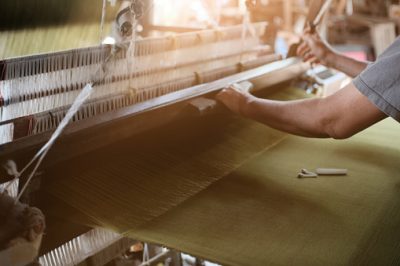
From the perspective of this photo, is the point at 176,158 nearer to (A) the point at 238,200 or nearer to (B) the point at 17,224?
(A) the point at 238,200

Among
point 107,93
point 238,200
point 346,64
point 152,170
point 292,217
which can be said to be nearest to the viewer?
point 292,217

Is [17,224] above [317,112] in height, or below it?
below

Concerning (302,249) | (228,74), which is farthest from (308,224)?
(228,74)

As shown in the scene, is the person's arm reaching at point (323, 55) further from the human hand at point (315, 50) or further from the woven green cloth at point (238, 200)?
the woven green cloth at point (238, 200)

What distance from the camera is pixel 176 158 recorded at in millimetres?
1874

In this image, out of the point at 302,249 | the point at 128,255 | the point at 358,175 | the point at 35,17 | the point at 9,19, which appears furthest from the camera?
the point at 35,17

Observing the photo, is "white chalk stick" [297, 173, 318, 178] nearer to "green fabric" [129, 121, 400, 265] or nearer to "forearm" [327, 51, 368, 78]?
"green fabric" [129, 121, 400, 265]

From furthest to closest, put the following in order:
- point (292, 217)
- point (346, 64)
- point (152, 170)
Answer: point (346, 64), point (152, 170), point (292, 217)

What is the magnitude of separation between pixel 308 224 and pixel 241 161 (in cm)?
56

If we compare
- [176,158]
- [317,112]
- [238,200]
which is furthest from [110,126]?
[317,112]

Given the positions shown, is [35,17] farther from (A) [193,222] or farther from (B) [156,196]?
(A) [193,222]

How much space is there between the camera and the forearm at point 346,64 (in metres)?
2.83

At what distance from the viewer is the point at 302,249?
53.2 inches

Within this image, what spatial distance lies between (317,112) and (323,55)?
4.21 feet
